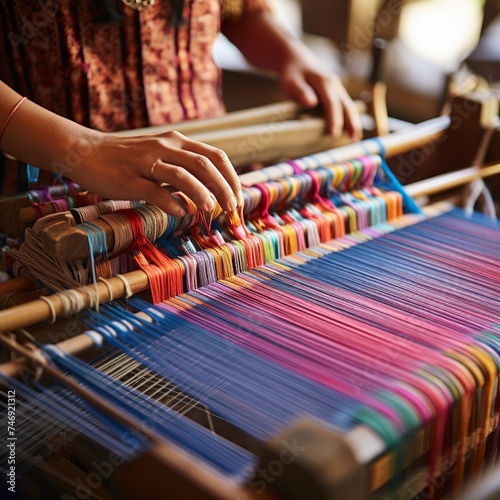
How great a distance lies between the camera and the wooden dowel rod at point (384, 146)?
1224 mm

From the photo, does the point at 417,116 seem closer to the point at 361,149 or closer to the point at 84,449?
the point at 361,149

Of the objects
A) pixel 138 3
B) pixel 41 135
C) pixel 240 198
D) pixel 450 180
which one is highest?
pixel 138 3

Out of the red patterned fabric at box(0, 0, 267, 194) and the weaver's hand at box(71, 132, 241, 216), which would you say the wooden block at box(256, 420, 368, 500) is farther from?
the red patterned fabric at box(0, 0, 267, 194)

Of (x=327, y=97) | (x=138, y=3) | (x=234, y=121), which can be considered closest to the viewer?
(x=138, y=3)

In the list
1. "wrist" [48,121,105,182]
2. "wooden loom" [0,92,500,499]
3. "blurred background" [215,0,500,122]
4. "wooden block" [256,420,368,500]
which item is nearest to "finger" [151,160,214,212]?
"wrist" [48,121,105,182]

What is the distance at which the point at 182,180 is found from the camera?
0.93 metres

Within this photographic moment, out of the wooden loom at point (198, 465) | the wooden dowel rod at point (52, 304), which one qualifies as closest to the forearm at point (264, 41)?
the wooden dowel rod at point (52, 304)

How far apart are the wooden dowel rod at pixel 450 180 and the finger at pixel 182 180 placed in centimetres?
62

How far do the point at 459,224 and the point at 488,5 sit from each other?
211 centimetres

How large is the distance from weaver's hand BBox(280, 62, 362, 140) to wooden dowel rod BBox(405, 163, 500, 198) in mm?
209

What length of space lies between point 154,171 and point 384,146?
652 mm

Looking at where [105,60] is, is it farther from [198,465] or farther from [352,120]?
[198,465]

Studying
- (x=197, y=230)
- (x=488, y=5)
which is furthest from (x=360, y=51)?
(x=197, y=230)

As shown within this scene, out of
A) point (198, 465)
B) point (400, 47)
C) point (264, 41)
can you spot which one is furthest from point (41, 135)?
point (400, 47)
